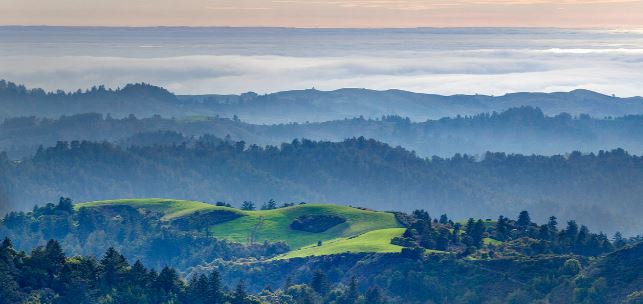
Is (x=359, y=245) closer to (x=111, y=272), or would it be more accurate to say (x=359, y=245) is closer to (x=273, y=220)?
(x=273, y=220)

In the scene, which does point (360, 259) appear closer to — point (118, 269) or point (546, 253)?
point (546, 253)

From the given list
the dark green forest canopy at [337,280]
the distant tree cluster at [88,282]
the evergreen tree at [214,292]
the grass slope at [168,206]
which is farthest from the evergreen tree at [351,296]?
the grass slope at [168,206]

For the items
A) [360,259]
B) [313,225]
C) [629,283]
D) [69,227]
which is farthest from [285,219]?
[629,283]

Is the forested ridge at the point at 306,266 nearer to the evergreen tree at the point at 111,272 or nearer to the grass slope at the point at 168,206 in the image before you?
the evergreen tree at the point at 111,272

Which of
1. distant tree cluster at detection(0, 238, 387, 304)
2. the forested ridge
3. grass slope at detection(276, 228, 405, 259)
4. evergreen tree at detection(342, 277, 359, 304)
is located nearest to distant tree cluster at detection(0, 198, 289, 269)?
the forested ridge

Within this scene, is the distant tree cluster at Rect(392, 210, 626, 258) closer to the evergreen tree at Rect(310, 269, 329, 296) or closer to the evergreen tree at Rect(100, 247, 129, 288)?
the evergreen tree at Rect(310, 269, 329, 296)

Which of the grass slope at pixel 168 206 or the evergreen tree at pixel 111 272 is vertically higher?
the evergreen tree at pixel 111 272
